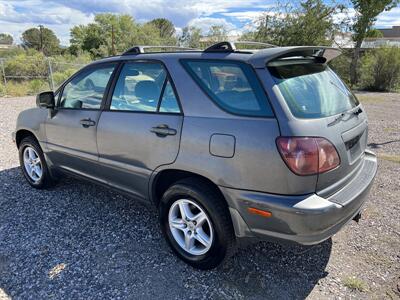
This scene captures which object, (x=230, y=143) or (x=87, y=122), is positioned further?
(x=87, y=122)

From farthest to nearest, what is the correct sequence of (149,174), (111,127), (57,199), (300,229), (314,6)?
1. (314,6)
2. (57,199)
3. (111,127)
4. (149,174)
5. (300,229)

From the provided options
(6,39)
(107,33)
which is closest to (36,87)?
(107,33)

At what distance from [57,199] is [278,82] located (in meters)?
3.11

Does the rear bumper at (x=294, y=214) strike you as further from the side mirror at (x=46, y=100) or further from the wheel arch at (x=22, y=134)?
the wheel arch at (x=22, y=134)

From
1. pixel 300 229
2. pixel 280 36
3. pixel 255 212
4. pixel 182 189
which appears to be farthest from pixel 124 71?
pixel 280 36

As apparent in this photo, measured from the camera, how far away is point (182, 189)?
2.69 metres

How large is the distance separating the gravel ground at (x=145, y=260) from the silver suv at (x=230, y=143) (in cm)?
28

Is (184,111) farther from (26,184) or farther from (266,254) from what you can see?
(26,184)

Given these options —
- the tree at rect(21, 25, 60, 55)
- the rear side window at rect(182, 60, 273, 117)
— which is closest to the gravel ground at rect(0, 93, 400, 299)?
the rear side window at rect(182, 60, 273, 117)

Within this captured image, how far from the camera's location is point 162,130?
2.75m

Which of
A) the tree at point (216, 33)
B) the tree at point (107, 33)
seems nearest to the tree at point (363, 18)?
the tree at point (216, 33)

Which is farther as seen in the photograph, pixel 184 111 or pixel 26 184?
pixel 26 184

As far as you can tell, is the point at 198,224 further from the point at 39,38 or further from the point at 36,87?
the point at 39,38

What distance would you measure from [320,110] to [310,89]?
0.22 m
